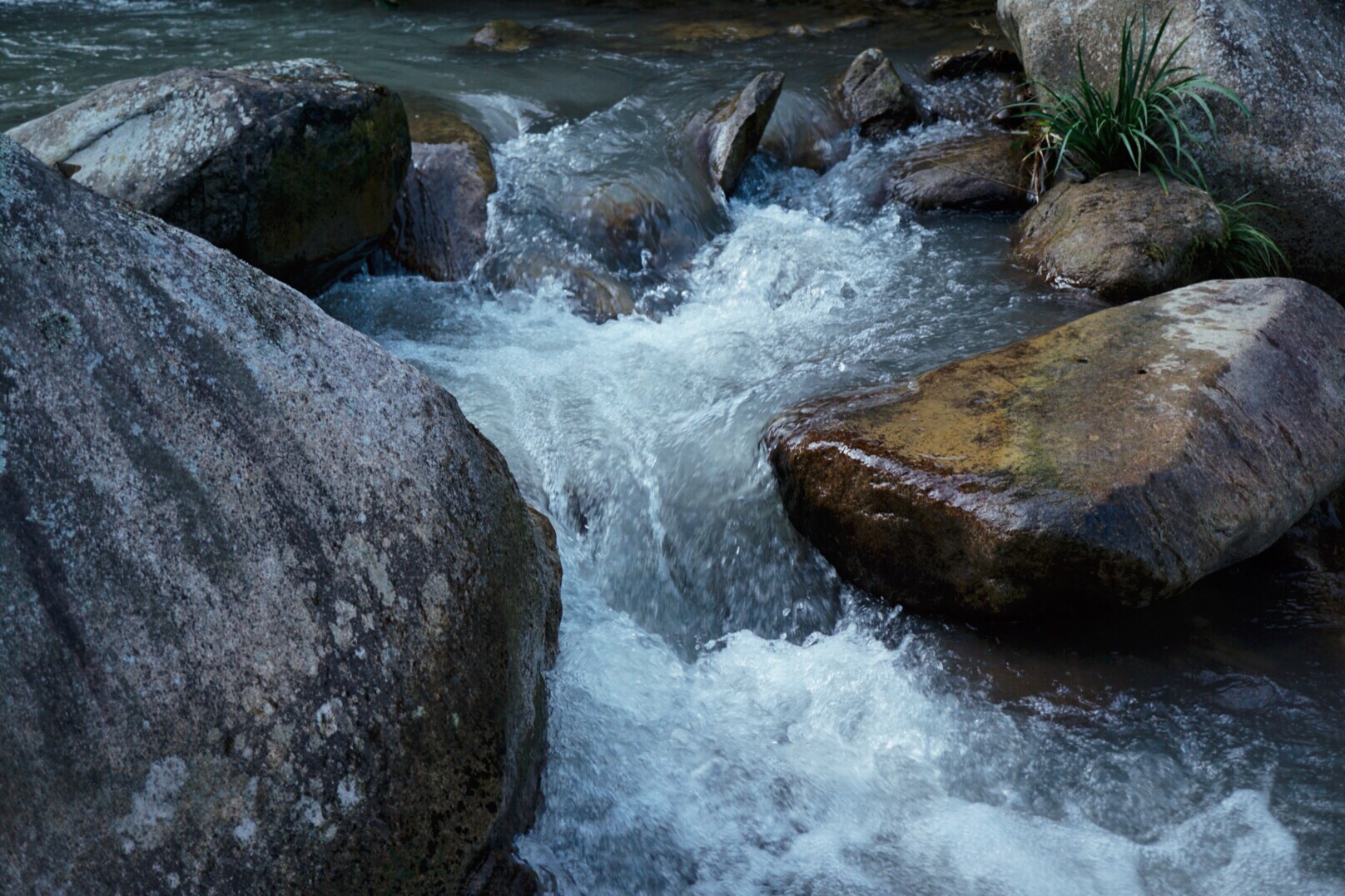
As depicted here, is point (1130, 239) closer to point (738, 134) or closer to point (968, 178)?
point (968, 178)

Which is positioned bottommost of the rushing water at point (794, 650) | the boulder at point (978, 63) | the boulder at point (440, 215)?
the rushing water at point (794, 650)

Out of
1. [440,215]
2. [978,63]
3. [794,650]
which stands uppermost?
[978,63]

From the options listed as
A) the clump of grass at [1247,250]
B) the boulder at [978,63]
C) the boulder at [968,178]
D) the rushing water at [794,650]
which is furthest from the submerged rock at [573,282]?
the boulder at [978,63]

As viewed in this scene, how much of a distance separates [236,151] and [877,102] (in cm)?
469

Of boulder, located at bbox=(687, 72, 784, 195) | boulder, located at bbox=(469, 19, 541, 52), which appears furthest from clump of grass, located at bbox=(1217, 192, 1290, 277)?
boulder, located at bbox=(469, 19, 541, 52)

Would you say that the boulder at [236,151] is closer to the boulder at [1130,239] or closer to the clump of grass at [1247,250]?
the boulder at [1130,239]

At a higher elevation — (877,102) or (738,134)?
(877,102)

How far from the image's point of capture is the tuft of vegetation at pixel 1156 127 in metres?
5.37

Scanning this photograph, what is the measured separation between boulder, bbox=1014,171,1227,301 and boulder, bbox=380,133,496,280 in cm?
302

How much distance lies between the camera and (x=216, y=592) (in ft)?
6.39

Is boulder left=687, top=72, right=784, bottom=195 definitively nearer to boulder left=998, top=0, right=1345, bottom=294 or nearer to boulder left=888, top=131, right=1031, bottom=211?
boulder left=888, top=131, right=1031, bottom=211

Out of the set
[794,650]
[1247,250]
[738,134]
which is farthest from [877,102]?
[794,650]

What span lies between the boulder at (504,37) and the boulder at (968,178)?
3894 millimetres

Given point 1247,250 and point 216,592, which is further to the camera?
point 1247,250
